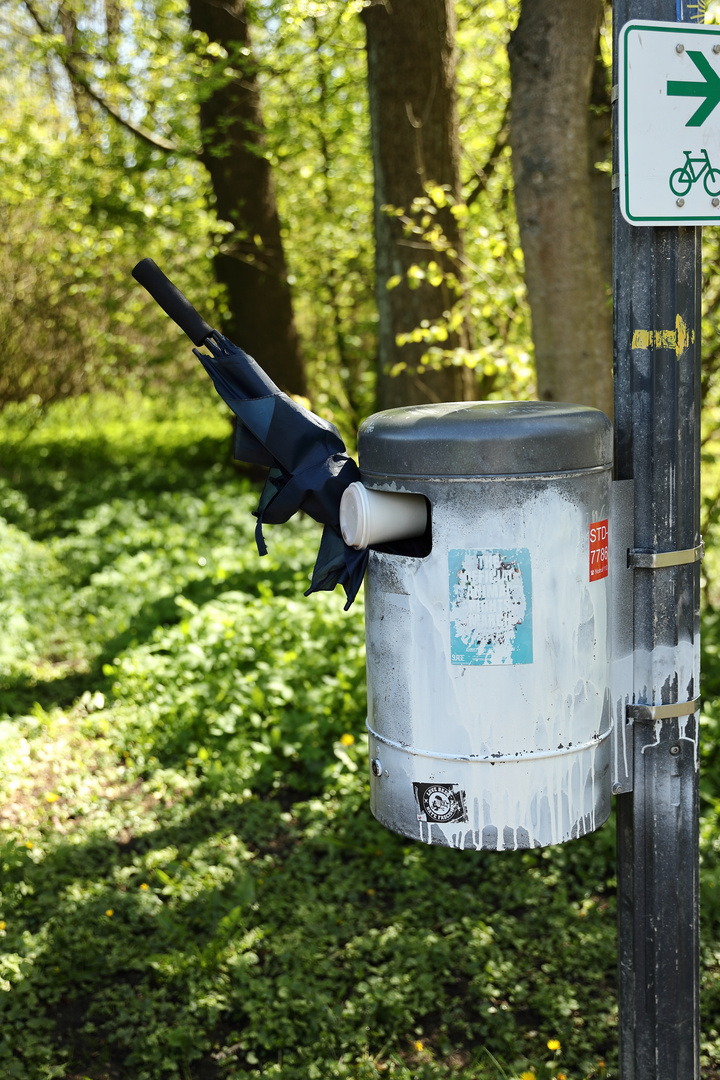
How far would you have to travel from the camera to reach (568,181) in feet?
12.8

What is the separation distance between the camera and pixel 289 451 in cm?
214

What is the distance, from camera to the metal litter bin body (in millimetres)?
1848

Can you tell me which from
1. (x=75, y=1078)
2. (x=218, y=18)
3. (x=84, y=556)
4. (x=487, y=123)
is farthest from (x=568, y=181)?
(x=218, y=18)

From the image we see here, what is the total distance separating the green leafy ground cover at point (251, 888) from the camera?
3.01 metres

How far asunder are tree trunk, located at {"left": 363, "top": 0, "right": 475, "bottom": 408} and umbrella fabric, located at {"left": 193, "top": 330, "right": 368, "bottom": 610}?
3.93 metres

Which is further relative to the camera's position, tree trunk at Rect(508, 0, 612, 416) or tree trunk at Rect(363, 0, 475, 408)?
tree trunk at Rect(363, 0, 475, 408)

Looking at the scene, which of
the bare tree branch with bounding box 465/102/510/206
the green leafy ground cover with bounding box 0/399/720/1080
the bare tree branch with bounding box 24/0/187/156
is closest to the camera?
the green leafy ground cover with bounding box 0/399/720/1080

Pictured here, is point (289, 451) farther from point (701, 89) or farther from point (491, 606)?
point (701, 89)

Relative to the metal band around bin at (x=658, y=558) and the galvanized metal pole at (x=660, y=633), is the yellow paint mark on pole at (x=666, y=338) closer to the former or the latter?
the galvanized metal pole at (x=660, y=633)

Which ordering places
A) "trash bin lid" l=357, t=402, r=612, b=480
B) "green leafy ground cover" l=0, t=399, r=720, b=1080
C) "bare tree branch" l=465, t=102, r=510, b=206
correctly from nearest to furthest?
"trash bin lid" l=357, t=402, r=612, b=480 → "green leafy ground cover" l=0, t=399, r=720, b=1080 → "bare tree branch" l=465, t=102, r=510, b=206

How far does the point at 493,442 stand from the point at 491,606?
304 millimetres

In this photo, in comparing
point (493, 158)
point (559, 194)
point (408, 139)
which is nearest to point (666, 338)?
point (559, 194)

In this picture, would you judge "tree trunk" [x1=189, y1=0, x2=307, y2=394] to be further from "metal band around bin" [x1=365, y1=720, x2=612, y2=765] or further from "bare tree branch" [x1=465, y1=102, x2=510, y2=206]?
"metal band around bin" [x1=365, y1=720, x2=612, y2=765]

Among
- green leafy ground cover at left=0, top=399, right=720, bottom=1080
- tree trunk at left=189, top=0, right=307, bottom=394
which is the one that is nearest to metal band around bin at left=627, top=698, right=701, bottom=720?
green leafy ground cover at left=0, top=399, right=720, bottom=1080
